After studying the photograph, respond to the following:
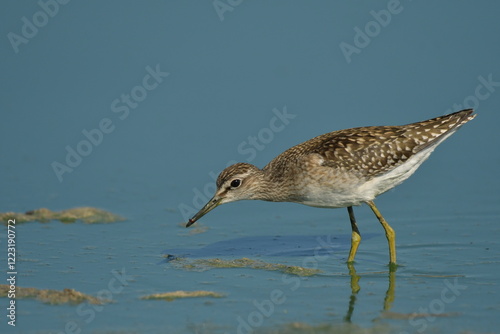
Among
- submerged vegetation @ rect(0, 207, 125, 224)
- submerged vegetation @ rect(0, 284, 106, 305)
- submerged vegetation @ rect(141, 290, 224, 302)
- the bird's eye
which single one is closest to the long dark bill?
the bird's eye

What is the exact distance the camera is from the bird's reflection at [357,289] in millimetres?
9930

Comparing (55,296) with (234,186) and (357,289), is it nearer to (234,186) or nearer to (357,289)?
(234,186)

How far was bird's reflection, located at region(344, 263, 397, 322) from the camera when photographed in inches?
391

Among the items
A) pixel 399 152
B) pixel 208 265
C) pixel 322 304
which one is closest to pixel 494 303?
pixel 322 304

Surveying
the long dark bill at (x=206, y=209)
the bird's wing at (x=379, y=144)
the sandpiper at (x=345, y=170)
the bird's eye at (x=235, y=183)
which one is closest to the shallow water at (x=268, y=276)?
the long dark bill at (x=206, y=209)

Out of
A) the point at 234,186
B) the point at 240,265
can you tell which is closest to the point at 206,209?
the point at 234,186

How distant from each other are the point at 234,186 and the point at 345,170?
5.37 ft

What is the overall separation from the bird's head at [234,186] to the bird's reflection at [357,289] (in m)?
1.84

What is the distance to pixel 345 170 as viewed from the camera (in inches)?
479

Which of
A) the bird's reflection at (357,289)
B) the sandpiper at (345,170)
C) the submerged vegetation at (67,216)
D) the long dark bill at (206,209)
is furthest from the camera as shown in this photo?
the submerged vegetation at (67,216)

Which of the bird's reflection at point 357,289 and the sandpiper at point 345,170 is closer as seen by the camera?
the bird's reflection at point 357,289

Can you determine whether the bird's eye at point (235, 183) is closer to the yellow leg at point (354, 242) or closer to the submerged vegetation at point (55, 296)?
the yellow leg at point (354, 242)

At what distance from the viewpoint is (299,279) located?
11312 millimetres

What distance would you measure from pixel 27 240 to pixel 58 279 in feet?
7.05
